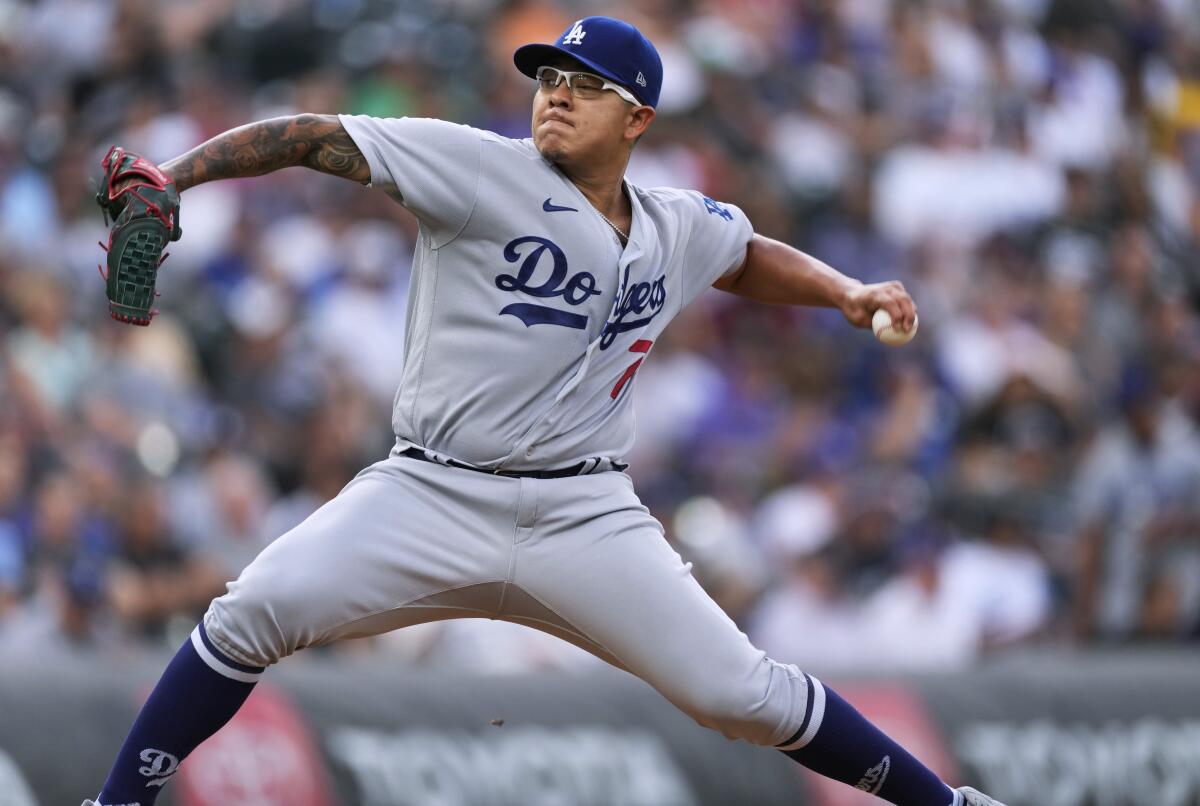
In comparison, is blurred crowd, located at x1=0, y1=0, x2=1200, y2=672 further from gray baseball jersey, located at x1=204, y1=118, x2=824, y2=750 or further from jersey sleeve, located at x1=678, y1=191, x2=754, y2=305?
jersey sleeve, located at x1=678, y1=191, x2=754, y2=305

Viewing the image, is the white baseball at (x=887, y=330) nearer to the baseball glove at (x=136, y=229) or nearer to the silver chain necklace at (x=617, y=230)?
the silver chain necklace at (x=617, y=230)

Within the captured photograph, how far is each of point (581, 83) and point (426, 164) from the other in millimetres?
490

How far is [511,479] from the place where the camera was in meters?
4.72

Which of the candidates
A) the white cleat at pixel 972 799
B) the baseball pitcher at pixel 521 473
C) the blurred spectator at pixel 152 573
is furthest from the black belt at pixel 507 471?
the blurred spectator at pixel 152 573

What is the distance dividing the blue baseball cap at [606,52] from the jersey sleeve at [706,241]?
45 cm

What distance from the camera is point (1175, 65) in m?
15.6

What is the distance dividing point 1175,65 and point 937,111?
342 cm

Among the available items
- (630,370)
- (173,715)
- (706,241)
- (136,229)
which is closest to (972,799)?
(630,370)

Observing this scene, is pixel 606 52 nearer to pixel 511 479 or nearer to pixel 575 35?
pixel 575 35

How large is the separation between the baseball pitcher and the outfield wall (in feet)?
5.95

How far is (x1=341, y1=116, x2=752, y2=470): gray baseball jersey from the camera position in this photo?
456 centimetres

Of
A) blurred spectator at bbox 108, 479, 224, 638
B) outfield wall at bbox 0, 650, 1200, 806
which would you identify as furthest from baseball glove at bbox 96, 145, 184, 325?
blurred spectator at bbox 108, 479, 224, 638

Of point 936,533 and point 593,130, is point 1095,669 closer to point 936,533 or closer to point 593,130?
point 936,533

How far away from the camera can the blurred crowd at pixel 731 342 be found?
833cm
